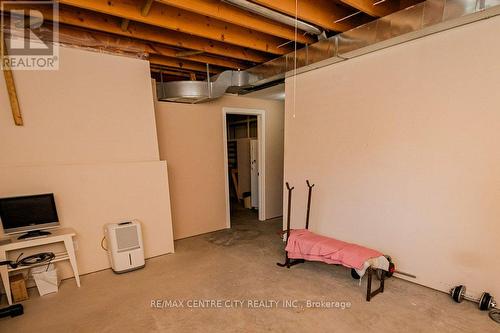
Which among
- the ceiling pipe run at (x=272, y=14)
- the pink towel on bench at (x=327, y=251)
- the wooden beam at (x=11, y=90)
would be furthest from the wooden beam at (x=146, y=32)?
the pink towel on bench at (x=327, y=251)

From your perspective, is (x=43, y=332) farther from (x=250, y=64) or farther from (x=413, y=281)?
(x=250, y=64)

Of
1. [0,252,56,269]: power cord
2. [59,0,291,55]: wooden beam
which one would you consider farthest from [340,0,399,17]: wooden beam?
[0,252,56,269]: power cord

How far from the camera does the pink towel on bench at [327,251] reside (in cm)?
230

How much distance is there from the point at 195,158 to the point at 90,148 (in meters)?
1.51

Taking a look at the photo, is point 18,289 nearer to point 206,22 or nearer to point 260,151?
point 206,22

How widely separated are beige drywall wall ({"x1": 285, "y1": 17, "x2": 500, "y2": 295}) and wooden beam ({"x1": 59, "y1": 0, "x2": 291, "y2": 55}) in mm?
858

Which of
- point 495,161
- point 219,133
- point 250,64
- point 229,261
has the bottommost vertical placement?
point 229,261

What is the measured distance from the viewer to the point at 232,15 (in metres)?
2.18

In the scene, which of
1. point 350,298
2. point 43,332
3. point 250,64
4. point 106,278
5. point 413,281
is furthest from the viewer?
point 250,64

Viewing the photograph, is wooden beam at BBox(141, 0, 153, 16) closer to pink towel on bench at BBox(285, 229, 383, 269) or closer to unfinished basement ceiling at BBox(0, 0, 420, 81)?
unfinished basement ceiling at BBox(0, 0, 420, 81)

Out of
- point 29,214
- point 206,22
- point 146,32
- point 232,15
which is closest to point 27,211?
point 29,214

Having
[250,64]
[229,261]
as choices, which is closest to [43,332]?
[229,261]

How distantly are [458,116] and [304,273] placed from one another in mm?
2175

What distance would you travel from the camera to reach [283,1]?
6.67ft
